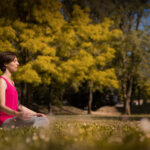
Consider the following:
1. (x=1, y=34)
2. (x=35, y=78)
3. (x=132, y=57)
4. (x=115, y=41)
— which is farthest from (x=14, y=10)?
(x=132, y=57)

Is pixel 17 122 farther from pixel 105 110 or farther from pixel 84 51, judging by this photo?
pixel 105 110

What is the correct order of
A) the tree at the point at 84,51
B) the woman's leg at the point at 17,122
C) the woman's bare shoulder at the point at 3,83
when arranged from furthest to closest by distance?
the tree at the point at 84,51, the woman's leg at the point at 17,122, the woman's bare shoulder at the point at 3,83

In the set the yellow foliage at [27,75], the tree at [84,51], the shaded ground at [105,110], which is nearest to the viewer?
the yellow foliage at [27,75]

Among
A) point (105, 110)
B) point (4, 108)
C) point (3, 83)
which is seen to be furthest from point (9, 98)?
point (105, 110)

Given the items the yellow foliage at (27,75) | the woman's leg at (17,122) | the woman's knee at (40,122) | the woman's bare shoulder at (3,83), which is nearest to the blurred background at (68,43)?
the yellow foliage at (27,75)

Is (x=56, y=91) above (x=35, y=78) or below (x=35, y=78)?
below

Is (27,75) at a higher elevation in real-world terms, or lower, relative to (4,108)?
higher

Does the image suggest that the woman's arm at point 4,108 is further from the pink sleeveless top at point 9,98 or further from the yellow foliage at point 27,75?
the yellow foliage at point 27,75

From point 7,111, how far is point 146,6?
24459 mm

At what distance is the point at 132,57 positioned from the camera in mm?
24188

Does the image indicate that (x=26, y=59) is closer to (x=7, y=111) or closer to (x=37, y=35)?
(x=37, y=35)

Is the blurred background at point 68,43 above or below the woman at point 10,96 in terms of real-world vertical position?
above

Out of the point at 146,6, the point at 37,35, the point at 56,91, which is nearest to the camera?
the point at 37,35

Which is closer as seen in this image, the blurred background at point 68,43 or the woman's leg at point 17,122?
the woman's leg at point 17,122
